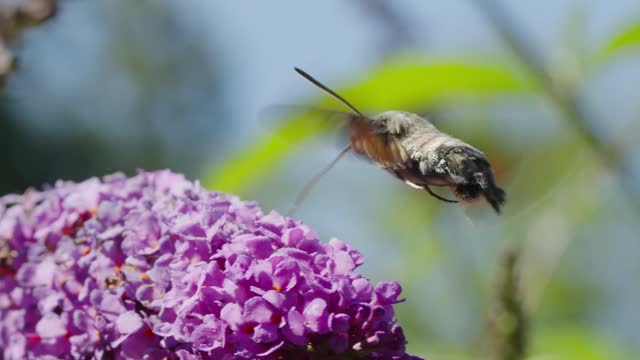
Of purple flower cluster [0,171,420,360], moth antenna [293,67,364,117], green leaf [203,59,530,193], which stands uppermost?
green leaf [203,59,530,193]

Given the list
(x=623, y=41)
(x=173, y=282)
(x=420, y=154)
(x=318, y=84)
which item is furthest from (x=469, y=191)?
(x=623, y=41)

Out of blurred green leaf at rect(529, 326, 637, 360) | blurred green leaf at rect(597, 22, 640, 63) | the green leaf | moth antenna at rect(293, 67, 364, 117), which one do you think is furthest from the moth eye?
blurred green leaf at rect(597, 22, 640, 63)

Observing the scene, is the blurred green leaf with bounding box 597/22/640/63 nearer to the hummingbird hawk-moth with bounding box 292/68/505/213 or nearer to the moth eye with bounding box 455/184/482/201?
the hummingbird hawk-moth with bounding box 292/68/505/213

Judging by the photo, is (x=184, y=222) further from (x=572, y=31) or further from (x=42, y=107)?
(x=42, y=107)

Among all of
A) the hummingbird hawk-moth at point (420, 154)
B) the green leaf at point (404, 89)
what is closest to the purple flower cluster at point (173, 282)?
the hummingbird hawk-moth at point (420, 154)

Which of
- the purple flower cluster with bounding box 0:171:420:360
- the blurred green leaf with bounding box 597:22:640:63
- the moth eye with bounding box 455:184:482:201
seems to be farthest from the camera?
the blurred green leaf with bounding box 597:22:640:63

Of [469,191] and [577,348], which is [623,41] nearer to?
[577,348]

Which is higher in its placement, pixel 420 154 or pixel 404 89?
pixel 404 89

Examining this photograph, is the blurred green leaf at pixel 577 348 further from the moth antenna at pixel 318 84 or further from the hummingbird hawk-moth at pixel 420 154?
the moth antenna at pixel 318 84
